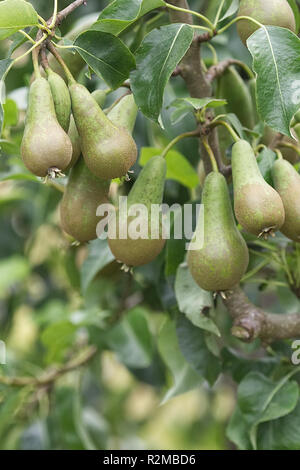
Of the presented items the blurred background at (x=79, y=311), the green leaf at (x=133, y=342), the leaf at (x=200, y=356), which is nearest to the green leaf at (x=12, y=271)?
the blurred background at (x=79, y=311)

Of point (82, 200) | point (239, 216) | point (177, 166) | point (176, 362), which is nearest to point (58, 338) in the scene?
point (176, 362)

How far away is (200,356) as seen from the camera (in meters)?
1.07

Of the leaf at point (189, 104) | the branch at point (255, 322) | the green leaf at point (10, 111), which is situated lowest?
the branch at point (255, 322)

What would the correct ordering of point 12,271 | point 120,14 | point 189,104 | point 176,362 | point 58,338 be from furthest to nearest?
point 12,271
point 58,338
point 176,362
point 189,104
point 120,14

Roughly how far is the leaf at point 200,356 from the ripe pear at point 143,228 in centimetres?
28

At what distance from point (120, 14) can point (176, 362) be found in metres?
0.62

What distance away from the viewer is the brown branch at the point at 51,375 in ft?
5.18

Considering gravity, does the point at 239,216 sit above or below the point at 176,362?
above

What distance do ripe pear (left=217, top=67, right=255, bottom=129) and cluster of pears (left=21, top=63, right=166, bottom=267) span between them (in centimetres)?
24

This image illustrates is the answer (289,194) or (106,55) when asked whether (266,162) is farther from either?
(106,55)

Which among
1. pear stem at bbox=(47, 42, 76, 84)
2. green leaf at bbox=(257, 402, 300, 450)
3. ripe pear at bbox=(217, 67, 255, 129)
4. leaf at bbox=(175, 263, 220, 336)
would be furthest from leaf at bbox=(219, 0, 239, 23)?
green leaf at bbox=(257, 402, 300, 450)

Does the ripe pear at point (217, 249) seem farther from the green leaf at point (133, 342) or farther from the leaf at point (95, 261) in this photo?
the green leaf at point (133, 342)
